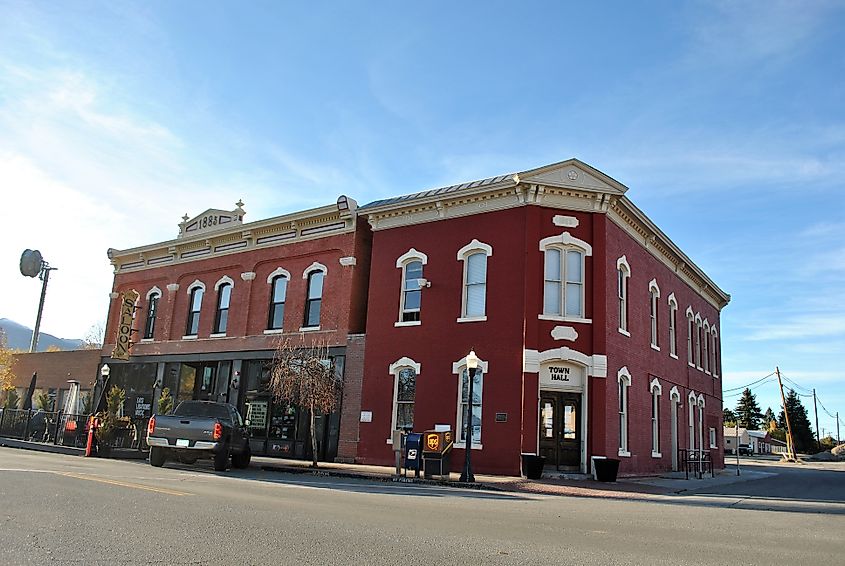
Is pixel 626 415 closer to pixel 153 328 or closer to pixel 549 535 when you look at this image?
pixel 549 535

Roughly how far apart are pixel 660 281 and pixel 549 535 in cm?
2084

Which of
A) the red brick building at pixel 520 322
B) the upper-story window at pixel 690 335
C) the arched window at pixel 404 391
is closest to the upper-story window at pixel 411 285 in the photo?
the red brick building at pixel 520 322

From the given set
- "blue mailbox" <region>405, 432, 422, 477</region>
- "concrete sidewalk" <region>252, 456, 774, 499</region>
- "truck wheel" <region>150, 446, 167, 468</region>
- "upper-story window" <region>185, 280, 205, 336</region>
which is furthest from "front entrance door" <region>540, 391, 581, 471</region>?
"upper-story window" <region>185, 280, 205, 336</region>

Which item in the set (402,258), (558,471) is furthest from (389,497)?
(402,258)

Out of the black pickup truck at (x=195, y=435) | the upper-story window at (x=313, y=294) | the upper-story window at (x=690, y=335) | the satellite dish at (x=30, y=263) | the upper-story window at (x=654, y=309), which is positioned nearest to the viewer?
the black pickup truck at (x=195, y=435)

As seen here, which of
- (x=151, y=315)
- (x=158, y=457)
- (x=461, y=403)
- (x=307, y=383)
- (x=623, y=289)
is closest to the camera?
(x=158, y=457)

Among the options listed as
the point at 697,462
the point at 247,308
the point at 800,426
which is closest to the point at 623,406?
the point at 697,462

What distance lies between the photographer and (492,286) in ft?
74.3

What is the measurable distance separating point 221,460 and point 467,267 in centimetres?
980

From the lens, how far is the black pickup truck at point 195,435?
17.9 m

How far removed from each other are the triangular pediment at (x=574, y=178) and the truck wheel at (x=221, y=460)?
1167cm

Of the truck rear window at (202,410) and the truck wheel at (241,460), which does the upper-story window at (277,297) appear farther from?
the truck rear window at (202,410)

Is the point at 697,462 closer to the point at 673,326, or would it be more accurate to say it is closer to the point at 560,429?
the point at 673,326

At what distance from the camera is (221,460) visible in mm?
18203
